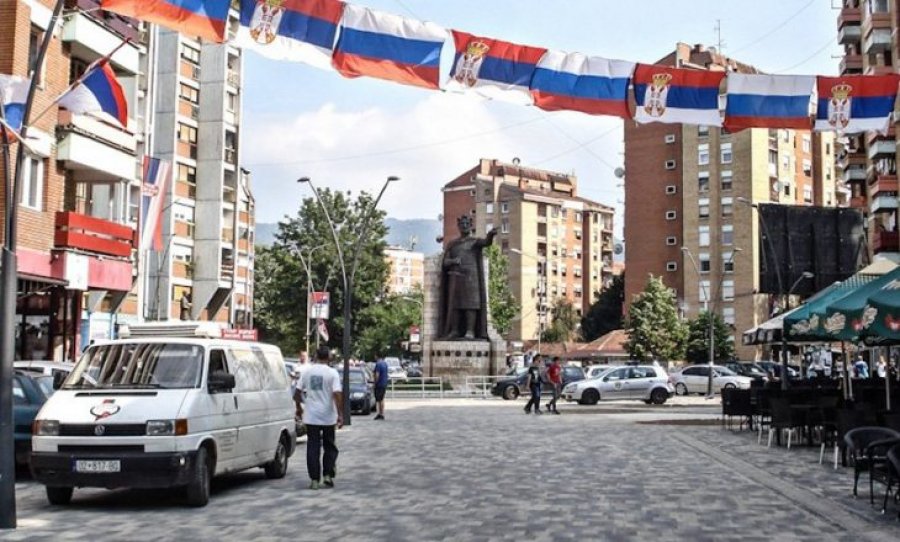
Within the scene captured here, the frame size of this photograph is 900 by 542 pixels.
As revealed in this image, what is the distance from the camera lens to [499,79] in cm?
Result: 1427

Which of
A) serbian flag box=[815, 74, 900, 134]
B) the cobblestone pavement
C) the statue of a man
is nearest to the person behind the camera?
the cobblestone pavement

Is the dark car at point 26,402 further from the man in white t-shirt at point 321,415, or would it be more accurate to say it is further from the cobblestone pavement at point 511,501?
the man in white t-shirt at point 321,415

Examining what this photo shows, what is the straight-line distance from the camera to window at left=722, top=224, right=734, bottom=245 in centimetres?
9394

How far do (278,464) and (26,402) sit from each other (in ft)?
12.0

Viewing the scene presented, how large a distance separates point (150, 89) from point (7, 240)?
43454mm

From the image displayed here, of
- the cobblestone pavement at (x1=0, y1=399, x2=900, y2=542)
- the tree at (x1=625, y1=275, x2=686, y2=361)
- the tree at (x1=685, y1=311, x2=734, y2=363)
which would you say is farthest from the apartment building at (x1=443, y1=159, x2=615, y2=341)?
the cobblestone pavement at (x1=0, y1=399, x2=900, y2=542)

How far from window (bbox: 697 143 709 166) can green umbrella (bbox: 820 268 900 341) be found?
82.9 m

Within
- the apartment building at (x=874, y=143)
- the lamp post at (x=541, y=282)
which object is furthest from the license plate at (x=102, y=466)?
A: the lamp post at (x=541, y=282)

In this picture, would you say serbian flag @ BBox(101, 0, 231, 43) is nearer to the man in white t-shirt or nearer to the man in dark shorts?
the man in white t-shirt

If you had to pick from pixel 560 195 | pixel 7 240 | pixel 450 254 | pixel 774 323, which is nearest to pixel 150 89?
pixel 450 254

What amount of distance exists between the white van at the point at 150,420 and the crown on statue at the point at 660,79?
22.9ft

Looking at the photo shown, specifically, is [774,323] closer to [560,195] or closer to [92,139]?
[92,139]

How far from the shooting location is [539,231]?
128m

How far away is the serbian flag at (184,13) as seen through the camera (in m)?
12.0
